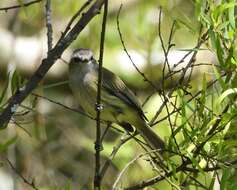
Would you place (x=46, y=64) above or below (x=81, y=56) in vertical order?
below

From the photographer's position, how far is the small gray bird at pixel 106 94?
3.24 m

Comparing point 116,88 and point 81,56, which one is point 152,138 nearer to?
point 116,88

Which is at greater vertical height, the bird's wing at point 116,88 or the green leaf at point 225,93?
the bird's wing at point 116,88

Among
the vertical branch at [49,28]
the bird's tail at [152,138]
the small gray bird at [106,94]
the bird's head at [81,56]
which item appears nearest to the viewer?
the vertical branch at [49,28]

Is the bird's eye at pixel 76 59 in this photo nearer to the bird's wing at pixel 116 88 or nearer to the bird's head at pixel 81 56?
the bird's head at pixel 81 56

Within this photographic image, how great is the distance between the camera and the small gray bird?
10.6 ft

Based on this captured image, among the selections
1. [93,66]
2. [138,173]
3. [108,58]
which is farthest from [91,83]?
[108,58]

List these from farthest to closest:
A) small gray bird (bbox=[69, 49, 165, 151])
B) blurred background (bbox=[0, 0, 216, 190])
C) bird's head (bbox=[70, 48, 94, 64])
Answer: blurred background (bbox=[0, 0, 216, 190])
bird's head (bbox=[70, 48, 94, 64])
small gray bird (bbox=[69, 49, 165, 151])

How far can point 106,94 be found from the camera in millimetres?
3355

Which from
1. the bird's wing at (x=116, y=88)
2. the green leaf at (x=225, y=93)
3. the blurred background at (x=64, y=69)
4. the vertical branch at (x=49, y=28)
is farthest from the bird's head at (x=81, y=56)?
the green leaf at (x=225, y=93)

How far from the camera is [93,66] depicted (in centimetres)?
348

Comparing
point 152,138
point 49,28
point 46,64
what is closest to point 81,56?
point 152,138

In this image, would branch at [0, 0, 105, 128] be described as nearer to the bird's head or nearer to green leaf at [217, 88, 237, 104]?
green leaf at [217, 88, 237, 104]

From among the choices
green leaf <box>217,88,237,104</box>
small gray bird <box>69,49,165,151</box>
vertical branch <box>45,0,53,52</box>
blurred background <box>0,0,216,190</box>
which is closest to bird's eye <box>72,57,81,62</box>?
small gray bird <box>69,49,165,151</box>
